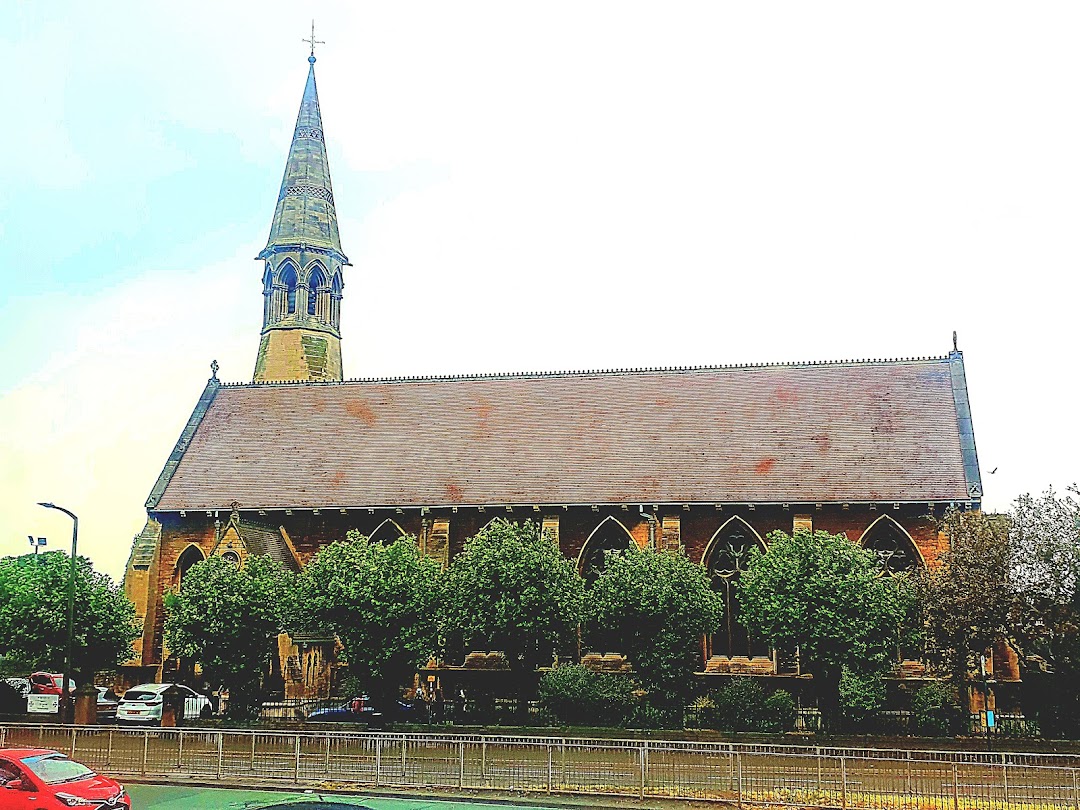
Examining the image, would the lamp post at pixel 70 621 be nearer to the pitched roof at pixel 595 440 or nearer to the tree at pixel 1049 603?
the pitched roof at pixel 595 440

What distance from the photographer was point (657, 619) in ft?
115

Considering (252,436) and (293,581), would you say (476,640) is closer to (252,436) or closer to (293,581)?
(293,581)

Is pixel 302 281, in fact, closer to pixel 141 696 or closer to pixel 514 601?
pixel 141 696

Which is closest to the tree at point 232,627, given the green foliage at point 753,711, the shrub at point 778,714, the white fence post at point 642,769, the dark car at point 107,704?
the dark car at point 107,704

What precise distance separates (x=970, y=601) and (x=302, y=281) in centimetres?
3791

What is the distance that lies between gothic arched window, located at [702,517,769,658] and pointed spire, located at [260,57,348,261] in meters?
29.1

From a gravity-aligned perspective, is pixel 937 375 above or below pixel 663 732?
above

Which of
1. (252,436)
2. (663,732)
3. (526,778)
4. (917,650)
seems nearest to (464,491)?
(252,436)

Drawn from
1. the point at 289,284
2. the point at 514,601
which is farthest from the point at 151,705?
the point at 289,284

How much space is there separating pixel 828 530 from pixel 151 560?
2495cm

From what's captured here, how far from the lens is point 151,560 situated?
144 feet

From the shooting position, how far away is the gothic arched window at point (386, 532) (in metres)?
43.0

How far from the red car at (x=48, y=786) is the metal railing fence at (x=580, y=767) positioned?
4.82m

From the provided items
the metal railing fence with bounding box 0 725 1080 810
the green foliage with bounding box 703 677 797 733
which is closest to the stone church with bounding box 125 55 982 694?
the green foliage with bounding box 703 677 797 733
